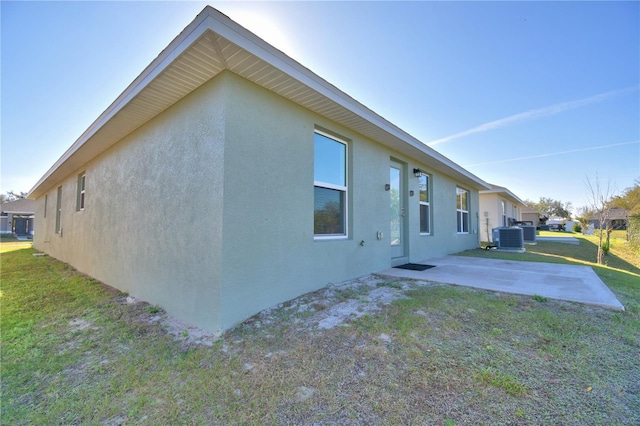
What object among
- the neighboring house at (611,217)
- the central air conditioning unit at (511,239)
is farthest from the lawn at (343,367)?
the neighboring house at (611,217)

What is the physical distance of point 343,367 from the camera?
2.22 meters

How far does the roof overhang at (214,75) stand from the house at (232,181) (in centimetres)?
2

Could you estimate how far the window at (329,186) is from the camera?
4.43 m

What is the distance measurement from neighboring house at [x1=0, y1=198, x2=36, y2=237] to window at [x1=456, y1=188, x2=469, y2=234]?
38.3m

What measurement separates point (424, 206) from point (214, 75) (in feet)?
21.9

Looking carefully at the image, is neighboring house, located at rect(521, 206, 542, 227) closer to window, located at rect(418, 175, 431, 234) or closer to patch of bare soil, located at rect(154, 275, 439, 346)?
window, located at rect(418, 175, 431, 234)

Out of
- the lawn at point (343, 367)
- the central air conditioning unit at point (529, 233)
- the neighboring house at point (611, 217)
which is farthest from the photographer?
the central air conditioning unit at point (529, 233)

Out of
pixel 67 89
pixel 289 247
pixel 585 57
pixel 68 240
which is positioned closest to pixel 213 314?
pixel 289 247

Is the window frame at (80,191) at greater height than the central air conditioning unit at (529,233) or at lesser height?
greater

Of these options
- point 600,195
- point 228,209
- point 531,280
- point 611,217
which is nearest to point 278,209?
point 228,209

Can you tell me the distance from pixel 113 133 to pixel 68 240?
5.43m

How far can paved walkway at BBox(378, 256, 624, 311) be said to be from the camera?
12.4ft

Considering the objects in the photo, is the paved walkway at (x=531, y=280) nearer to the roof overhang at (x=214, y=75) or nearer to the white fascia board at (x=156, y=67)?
the roof overhang at (x=214, y=75)

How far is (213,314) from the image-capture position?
3.00 metres
